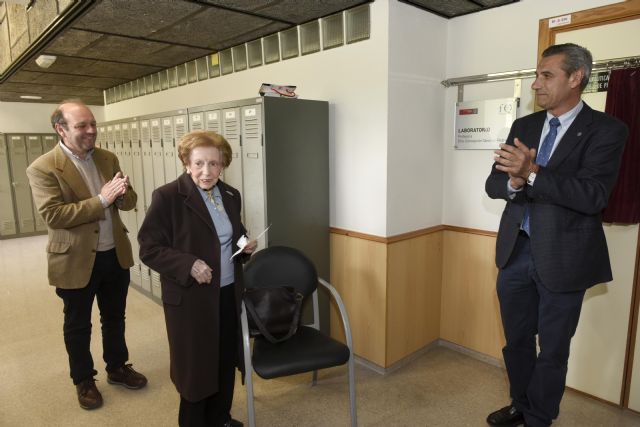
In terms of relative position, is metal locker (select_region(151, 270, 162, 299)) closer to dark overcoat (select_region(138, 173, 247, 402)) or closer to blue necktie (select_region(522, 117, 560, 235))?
dark overcoat (select_region(138, 173, 247, 402))

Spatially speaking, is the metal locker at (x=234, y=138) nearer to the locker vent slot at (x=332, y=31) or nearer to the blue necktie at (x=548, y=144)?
the locker vent slot at (x=332, y=31)

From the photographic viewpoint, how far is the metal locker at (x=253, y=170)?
2.70 metres

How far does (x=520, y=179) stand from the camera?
1.84 meters

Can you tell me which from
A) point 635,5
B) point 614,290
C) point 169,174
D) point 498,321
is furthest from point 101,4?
point 614,290

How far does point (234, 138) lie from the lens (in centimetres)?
291

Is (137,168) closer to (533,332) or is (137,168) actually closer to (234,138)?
(234,138)

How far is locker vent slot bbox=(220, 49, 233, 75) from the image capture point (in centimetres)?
379

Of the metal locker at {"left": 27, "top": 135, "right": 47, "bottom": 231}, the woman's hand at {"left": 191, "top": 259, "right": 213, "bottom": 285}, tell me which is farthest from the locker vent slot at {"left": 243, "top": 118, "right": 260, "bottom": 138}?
the metal locker at {"left": 27, "top": 135, "right": 47, "bottom": 231}

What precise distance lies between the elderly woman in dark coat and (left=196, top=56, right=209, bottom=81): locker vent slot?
98.8 inches

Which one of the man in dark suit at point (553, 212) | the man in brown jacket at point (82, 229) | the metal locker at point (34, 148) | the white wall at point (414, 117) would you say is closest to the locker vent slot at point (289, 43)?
the white wall at point (414, 117)

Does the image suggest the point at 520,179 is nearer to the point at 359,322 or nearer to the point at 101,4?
the point at 359,322

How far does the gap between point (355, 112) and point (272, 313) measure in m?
1.48

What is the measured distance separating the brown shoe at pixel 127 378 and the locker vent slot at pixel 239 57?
250 cm

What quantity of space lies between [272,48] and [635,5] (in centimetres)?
232
